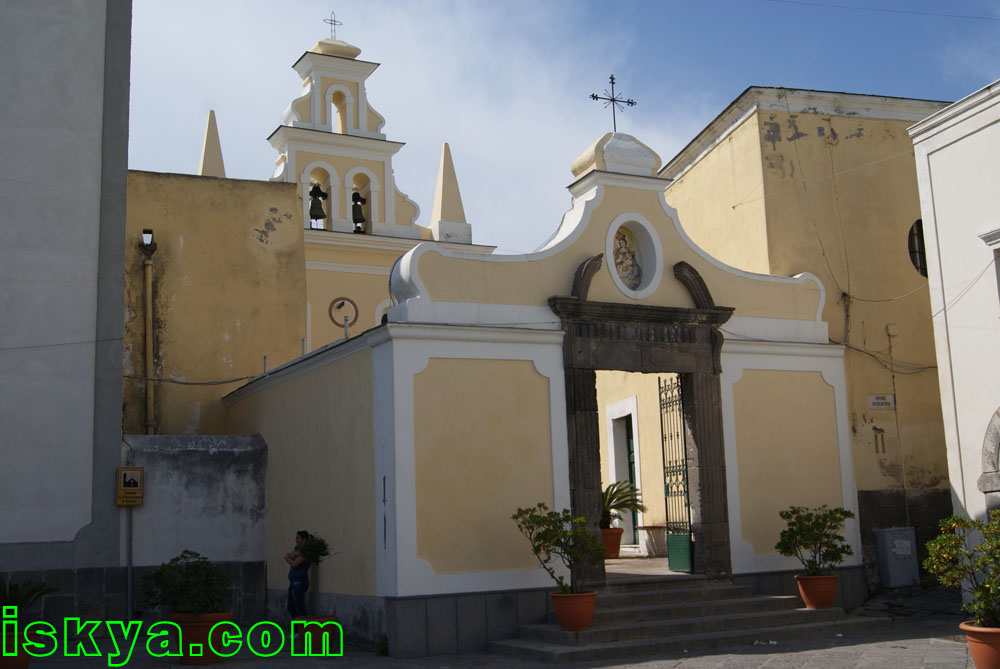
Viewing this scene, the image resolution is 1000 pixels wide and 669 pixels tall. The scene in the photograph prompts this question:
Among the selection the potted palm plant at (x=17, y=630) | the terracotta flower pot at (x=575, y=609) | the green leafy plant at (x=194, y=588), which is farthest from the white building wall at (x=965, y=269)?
the potted palm plant at (x=17, y=630)

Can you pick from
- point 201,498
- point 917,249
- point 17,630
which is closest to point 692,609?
point 201,498

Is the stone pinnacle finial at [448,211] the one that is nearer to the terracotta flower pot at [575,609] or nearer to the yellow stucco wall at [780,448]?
the yellow stucco wall at [780,448]

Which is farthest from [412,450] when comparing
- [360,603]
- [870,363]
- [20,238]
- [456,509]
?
[870,363]

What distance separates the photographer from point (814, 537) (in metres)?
12.6

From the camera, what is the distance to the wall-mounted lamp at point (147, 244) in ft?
55.0

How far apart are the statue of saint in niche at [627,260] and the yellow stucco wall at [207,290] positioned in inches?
255

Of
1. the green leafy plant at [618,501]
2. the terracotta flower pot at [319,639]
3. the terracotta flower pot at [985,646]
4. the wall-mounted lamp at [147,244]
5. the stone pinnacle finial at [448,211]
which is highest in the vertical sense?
the stone pinnacle finial at [448,211]

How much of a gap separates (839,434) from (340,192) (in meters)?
14.6

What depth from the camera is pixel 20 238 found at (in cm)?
1241

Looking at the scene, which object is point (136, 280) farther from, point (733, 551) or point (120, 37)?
point (733, 551)

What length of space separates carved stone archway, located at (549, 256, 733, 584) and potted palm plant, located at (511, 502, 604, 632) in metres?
0.72

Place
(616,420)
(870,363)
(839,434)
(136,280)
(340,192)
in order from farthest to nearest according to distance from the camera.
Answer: (340,192)
(616,420)
(136,280)
(870,363)
(839,434)

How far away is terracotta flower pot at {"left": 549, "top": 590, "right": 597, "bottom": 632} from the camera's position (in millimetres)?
11016

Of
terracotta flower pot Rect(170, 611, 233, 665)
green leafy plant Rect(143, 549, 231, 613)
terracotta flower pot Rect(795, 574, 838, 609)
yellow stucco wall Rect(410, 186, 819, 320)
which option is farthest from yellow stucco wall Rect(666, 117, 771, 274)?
terracotta flower pot Rect(170, 611, 233, 665)
